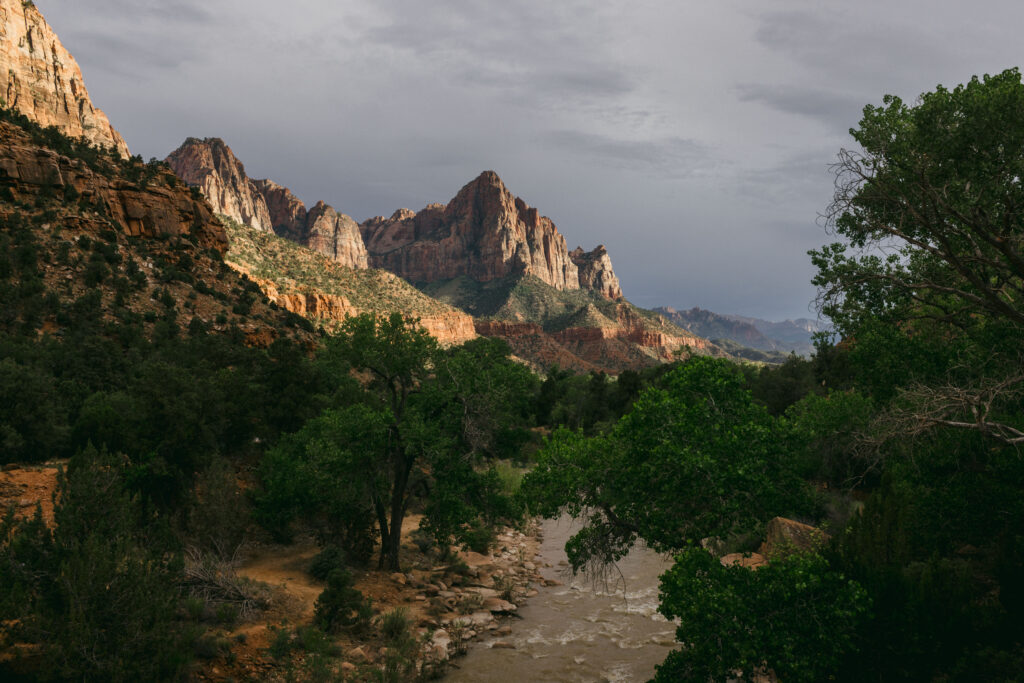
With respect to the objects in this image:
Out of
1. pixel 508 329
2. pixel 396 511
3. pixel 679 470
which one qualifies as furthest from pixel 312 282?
pixel 679 470

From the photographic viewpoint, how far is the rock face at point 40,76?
203 feet

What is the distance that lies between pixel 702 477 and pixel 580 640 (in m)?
8.96

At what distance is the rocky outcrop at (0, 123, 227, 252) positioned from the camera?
110 ft

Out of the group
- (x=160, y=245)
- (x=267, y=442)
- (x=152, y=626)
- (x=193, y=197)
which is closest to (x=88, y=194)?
(x=160, y=245)

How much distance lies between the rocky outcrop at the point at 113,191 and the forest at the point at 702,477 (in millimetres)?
23060

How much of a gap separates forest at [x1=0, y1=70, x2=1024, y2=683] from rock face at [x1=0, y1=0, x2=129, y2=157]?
65.7 m

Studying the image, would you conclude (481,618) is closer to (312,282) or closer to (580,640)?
(580,640)

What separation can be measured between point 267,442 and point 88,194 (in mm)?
29084

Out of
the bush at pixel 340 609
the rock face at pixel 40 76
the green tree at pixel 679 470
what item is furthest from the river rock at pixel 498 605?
the rock face at pixel 40 76

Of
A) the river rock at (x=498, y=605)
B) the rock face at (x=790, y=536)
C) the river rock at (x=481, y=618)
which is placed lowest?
the river rock at (x=498, y=605)

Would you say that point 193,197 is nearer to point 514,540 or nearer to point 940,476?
point 514,540

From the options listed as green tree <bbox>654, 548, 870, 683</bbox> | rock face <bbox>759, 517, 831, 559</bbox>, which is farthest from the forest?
rock face <bbox>759, 517, 831, 559</bbox>

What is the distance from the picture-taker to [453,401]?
17.0 metres

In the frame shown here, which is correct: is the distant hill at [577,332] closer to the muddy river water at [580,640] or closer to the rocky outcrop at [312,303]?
the rocky outcrop at [312,303]
